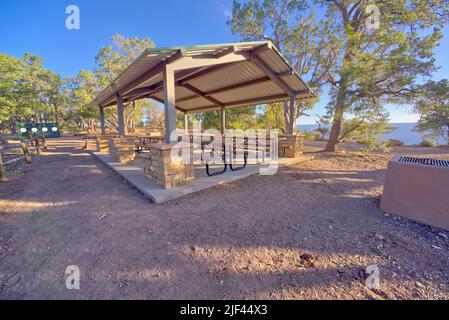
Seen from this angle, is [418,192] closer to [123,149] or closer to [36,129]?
[123,149]

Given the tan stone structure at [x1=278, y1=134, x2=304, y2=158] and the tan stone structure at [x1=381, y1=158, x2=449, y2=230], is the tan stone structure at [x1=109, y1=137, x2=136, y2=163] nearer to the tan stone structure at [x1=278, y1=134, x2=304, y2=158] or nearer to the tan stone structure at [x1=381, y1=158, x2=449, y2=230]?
the tan stone structure at [x1=278, y1=134, x2=304, y2=158]

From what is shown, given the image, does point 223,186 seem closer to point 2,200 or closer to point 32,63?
point 2,200

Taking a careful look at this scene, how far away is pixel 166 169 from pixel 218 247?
230 centimetres

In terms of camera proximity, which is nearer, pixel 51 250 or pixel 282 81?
pixel 51 250

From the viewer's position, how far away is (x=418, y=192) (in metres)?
2.78

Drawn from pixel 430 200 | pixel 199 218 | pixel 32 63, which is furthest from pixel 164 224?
pixel 32 63

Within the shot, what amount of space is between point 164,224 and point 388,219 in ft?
11.8

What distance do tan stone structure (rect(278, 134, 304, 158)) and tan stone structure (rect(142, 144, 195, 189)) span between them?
195 inches

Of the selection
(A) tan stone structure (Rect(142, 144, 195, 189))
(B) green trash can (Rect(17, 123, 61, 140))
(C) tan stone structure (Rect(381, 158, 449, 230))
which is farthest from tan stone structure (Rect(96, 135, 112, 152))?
(C) tan stone structure (Rect(381, 158, 449, 230))

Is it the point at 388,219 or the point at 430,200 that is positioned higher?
the point at 430,200

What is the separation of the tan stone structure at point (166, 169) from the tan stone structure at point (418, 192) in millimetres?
3945

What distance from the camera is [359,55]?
7422mm

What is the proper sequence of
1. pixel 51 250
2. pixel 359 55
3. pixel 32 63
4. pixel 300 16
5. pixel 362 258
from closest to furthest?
pixel 362 258 → pixel 51 250 → pixel 359 55 → pixel 300 16 → pixel 32 63

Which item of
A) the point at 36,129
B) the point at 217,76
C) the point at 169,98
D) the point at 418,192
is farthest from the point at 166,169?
the point at 36,129
